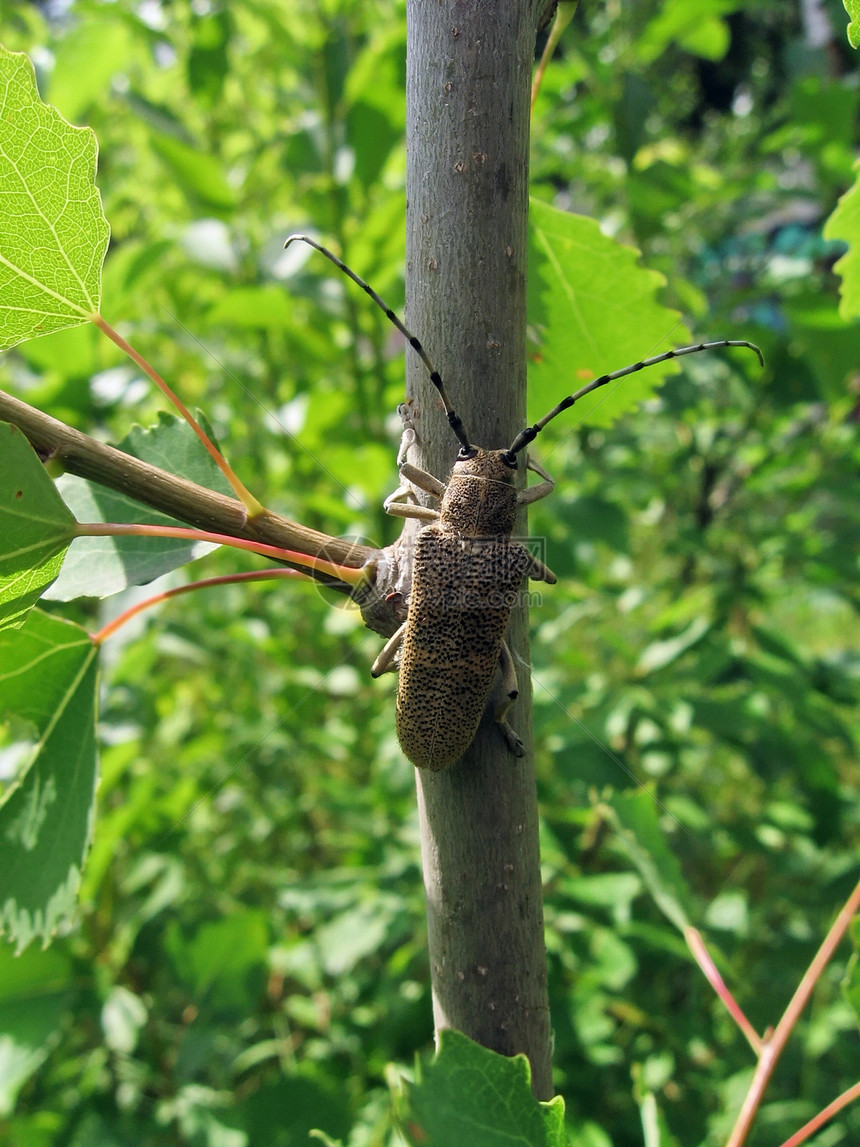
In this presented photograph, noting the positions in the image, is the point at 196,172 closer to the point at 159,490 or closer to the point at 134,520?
the point at 134,520

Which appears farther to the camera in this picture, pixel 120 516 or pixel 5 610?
pixel 120 516

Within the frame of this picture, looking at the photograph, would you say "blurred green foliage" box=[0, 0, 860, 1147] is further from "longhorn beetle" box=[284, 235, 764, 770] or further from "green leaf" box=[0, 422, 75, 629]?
"green leaf" box=[0, 422, 75, 629]

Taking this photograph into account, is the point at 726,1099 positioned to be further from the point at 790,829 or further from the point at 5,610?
the point at 5,610

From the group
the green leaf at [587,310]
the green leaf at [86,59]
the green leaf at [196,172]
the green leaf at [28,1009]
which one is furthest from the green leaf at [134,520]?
the green leaf at [86,59]

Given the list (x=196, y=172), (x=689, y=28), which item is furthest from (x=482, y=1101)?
(x=689, y=28)

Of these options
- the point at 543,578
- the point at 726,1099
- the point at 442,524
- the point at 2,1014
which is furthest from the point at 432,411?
the point at 726,1099

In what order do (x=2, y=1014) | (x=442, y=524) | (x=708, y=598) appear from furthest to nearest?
(x=708, y=598), (x=2, y=1014), (x=442, y=524)

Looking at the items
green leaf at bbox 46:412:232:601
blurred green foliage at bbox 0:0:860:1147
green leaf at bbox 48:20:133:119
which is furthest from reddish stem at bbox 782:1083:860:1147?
green leaf at bbox 48:20:133:119

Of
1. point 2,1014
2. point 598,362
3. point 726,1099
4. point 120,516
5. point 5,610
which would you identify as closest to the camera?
point 5,610
